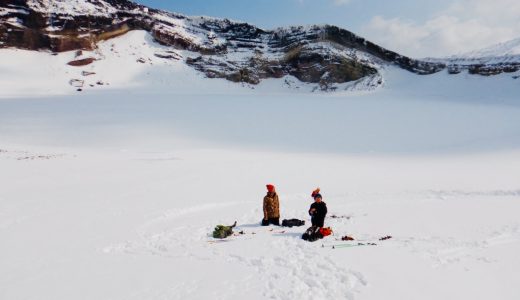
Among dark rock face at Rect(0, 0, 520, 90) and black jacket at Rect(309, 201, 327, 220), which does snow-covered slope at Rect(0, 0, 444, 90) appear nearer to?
dark rock face at Rect(0, 0, 520, 90)

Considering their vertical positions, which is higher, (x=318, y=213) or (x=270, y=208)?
(x=318, y=213)

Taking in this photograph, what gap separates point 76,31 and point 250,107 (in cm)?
3767

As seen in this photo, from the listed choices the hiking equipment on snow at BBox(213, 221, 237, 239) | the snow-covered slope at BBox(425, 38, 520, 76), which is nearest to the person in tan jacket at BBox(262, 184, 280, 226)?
the hiking equipment on snow at BBox(213, 221, 237, 239)

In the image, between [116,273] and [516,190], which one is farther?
[516,190]

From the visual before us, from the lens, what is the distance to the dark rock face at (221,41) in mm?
60656

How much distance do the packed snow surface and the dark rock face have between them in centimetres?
2018

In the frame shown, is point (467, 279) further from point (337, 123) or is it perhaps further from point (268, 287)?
point (337, 123)

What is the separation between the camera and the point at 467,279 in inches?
292

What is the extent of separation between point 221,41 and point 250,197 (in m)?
62.8

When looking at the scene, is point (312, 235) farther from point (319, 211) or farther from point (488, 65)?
point (488, 65)

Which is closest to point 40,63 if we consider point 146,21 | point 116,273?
point 146,21

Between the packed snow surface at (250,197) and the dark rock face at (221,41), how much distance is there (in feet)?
66.2

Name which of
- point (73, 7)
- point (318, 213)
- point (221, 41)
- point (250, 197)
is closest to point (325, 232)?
point (318, 213)

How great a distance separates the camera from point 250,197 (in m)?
16.0
